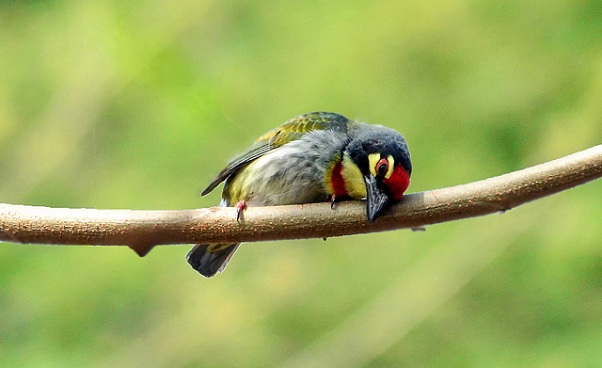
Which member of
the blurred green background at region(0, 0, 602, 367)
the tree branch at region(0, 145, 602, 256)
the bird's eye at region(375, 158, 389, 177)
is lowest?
the blurred green background at region(0, 0, 602, 367)

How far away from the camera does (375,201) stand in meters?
1.18

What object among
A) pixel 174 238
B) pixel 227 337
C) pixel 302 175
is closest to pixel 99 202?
pixel 227 337

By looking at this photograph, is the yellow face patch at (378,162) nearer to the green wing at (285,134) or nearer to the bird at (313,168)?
the bird at (313,168)

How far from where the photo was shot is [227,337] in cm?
205

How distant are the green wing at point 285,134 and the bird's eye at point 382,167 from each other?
0.25 m

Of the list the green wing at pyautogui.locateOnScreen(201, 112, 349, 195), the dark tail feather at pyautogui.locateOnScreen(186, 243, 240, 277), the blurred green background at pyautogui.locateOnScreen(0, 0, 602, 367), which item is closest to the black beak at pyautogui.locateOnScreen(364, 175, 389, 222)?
the green wing at pyautogui.locateOnScreen(201, 112, 349, 195)

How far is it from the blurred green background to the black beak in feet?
2.66

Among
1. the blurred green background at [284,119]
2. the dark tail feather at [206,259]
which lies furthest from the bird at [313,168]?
the blurred green background at [284,119]

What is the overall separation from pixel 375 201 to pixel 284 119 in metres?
0.98

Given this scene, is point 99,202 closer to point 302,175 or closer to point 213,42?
point 213,42

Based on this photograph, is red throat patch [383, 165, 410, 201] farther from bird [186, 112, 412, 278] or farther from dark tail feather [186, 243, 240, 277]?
dark tail feather [186, 243, 240, 277]

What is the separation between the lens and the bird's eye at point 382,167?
4.29 ft

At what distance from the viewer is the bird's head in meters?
1.19

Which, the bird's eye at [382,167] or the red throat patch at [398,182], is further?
the bird's eye at [382,167]
